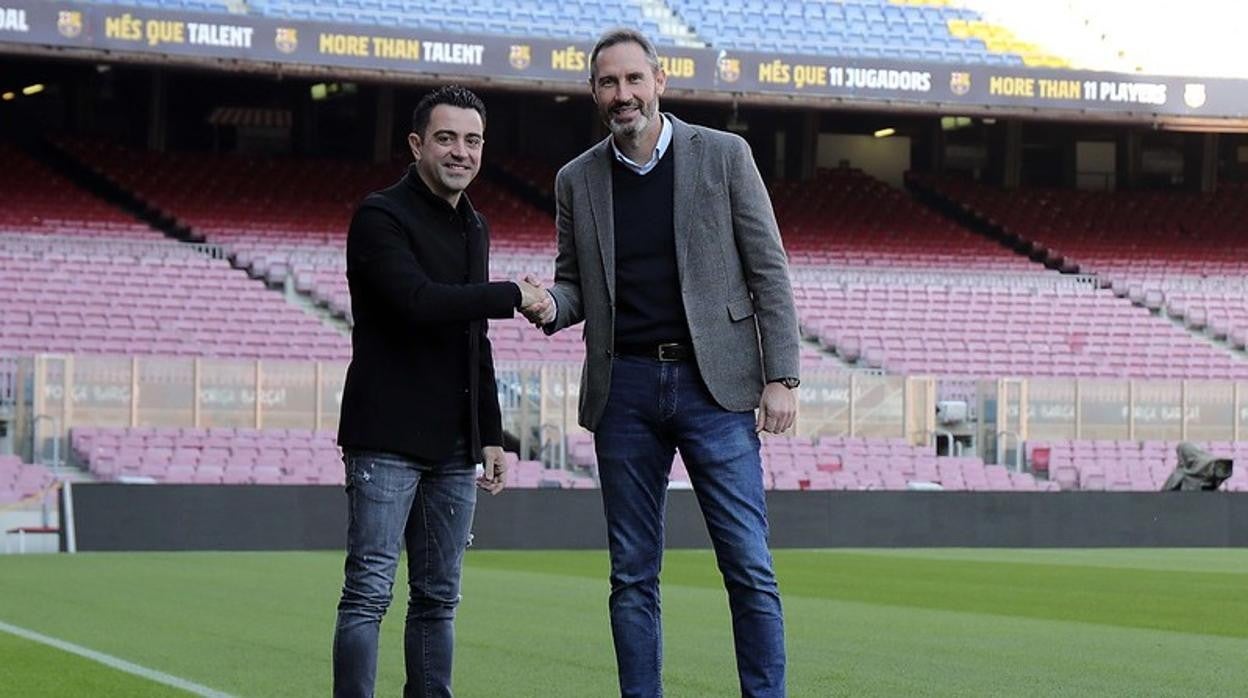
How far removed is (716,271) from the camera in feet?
21.5

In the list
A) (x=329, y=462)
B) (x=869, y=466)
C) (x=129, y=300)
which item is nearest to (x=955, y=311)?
(x=869, y=466)

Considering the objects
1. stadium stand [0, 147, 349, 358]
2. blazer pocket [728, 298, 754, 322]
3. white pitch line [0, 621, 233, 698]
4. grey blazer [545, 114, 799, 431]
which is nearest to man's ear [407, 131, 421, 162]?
grey blazer [545, 114, 799, 431]

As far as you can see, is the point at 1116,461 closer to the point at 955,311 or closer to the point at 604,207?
the point at 955,311

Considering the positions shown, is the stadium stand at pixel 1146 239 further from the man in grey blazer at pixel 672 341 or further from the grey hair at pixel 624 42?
the grey hair at pixel 624 42

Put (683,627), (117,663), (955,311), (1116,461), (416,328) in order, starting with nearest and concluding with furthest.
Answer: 1. (416,328)
2. (117,663)
3. (683,627)
4. (1116,461)
5. (955,311)

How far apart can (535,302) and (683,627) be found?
226 inches

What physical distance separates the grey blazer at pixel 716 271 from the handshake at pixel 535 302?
0.37ft

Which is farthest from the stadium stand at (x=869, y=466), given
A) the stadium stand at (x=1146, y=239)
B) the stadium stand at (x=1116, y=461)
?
the stadium stand at (x=1146, y=239)

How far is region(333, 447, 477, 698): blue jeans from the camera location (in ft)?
21.6

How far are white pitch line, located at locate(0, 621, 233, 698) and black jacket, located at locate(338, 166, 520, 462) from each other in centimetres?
221

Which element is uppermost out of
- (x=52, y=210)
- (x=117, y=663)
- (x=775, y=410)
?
(x=52, y=210)

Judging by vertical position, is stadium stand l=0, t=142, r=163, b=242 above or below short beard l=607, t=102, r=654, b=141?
above

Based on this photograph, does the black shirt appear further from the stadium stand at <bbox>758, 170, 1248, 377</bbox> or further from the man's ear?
the stadium stand at <bbox>758, 170, 1248, 377</bbox>

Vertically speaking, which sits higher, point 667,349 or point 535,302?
point 535,302
